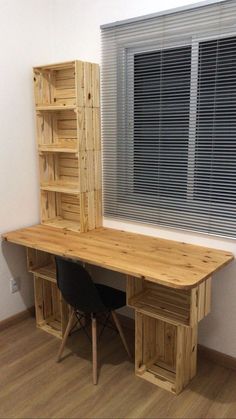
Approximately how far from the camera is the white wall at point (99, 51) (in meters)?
2.36

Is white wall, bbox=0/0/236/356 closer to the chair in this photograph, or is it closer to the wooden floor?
the wooden floor

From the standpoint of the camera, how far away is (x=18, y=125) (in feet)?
9.21

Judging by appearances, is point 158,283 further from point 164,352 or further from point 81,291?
point 164,352

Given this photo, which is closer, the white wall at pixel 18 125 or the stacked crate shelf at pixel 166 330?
the stacked crate shelf at pixel 166 330

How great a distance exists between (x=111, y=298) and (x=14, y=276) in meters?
0.94

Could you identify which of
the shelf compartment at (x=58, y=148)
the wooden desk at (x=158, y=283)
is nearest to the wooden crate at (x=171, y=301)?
the wooden desk at (x=158, y=283)

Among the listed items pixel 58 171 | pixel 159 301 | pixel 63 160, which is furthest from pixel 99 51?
pixel 159 301

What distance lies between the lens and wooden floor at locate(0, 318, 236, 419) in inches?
80.9

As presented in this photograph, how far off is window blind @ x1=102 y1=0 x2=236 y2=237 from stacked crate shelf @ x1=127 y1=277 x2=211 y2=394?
18.0 inches

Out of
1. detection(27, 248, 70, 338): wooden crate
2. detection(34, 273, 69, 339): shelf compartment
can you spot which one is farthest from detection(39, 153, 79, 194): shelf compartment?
detection(34, 273, 69, 339): shelf compartment

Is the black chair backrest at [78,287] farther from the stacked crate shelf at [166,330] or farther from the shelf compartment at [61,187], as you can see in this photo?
the shelf compartment at [61,187]

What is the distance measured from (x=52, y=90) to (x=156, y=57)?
93 cm

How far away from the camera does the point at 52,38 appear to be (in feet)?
9.75

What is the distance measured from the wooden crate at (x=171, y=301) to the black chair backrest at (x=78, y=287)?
22 cm
